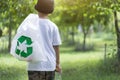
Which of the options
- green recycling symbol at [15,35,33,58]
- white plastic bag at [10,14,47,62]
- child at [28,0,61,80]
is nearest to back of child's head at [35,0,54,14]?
child at [28,0,61,80]

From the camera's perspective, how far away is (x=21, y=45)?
20.4ft

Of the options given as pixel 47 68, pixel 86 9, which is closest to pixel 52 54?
pixel 47 68

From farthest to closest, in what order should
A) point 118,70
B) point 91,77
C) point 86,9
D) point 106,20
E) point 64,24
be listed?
point 64,24 → point 106,20 → point 86,9 → point 118,70 → point 91,77

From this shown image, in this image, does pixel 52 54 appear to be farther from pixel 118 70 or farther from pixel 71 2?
pixel 71 2

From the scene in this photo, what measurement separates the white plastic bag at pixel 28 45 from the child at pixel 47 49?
145 millimetres

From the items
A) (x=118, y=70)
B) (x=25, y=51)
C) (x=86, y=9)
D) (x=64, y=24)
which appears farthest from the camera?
(x=64, y=24)

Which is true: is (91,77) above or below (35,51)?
below

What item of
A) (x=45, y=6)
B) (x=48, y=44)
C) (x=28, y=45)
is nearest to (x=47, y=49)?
(x=48, y=44)

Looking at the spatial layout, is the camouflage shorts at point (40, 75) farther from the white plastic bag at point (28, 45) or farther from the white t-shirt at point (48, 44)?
the white plastic bag at point (28, 45)

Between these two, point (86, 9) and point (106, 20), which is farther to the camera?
point (106, 20)

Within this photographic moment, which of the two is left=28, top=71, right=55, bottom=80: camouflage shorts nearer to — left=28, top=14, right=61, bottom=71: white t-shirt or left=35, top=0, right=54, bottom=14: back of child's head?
left=28, top=14, right=61, bottom=71: white t-shirt

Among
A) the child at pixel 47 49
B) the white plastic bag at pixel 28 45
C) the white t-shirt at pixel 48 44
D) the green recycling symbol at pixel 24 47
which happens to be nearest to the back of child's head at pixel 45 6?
the child at pixel 47 49

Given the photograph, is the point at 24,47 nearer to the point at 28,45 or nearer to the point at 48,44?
the point at 28,45

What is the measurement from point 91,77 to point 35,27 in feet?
25.5
